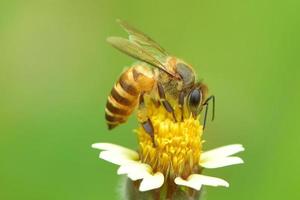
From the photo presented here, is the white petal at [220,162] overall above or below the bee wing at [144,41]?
below

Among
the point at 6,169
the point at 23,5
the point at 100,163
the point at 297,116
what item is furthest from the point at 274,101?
the point at 23,5

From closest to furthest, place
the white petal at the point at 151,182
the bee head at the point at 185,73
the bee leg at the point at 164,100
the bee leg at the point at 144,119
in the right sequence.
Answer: the white petal at the point at 151,182 → the bee leg at the point at 144,119 → the bee leg at the point at 164,100 → the bee head at the point at 185,73

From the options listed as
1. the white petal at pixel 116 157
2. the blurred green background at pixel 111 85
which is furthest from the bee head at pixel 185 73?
the blurred green background at pixel 111 85

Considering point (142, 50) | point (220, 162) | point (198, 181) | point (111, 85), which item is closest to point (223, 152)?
point (220, 162)

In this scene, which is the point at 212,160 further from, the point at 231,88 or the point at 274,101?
the point at 231,88

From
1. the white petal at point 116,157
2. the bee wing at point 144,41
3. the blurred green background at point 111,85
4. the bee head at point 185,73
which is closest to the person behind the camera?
the white petal at point 116,157

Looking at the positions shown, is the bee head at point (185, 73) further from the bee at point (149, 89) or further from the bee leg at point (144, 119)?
the bee leg at point (144, 119)
